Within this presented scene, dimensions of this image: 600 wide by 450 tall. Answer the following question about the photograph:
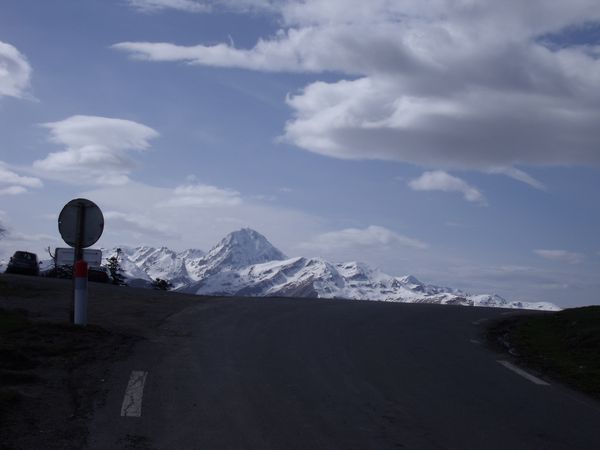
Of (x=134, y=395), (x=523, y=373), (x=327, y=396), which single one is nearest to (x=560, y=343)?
(x=523, y=373)

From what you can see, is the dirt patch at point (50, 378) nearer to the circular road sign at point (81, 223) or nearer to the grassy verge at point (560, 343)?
the circular road sign at point (81, 223)

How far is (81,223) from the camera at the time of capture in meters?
13.4

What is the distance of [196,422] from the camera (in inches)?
293

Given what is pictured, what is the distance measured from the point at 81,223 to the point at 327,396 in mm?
6414

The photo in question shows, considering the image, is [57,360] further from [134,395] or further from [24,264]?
[24,264]

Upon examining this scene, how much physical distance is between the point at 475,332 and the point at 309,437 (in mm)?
10853

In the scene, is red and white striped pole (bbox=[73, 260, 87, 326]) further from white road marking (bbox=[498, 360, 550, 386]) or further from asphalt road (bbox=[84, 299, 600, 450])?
white road marking (bbox=[498, 360, 550, 386])

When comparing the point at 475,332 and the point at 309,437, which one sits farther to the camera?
the point at 475,332

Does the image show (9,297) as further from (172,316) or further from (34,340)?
(34,340)

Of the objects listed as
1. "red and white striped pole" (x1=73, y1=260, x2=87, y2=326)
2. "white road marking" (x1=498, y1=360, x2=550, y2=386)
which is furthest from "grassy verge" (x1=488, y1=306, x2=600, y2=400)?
"red and white striped pole" (x1=73, y1=260, x2=87, y2=326)

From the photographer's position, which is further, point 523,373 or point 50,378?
point 523,373

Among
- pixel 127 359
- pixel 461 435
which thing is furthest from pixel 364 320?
pixel 461 435

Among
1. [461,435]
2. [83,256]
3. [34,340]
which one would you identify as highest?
[83,256]

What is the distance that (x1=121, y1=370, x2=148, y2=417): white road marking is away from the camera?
766 cm
